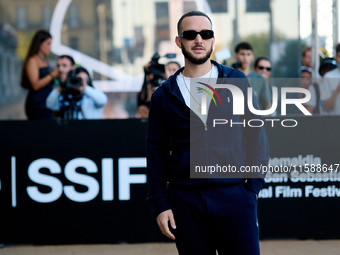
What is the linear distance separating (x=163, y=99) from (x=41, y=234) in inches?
129

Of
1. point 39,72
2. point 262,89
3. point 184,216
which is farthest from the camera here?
point 39,72

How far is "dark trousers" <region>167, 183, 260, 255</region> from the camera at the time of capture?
277cm

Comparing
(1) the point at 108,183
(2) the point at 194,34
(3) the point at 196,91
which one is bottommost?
(1) the point at 108,183

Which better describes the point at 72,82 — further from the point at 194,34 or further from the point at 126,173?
the point at 194,34

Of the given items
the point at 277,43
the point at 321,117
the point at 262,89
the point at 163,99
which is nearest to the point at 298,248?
the point at 321,117

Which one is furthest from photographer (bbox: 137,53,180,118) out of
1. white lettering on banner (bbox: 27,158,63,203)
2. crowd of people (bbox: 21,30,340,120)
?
white lettering on banner (bbox: 27,158,63,203)

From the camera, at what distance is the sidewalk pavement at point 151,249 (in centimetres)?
536

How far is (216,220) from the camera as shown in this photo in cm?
278

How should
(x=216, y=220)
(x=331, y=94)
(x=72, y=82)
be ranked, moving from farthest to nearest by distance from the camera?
(x=72, y=82) → (x=331, y=94) → (x=216, y=220)

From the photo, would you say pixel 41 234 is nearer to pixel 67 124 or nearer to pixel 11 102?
pixel 67 124

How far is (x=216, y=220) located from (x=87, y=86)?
4.06 m

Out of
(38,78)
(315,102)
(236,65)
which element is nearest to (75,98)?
(38,78)

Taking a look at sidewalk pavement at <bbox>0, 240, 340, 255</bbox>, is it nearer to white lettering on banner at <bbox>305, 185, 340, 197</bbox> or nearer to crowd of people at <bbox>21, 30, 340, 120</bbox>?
white lettering on banner at <bbox>305, 185, 340, 197</bbox>

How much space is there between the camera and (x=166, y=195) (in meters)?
2.95
